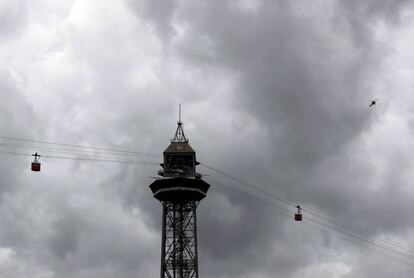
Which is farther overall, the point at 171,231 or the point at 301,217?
the point at 171,231

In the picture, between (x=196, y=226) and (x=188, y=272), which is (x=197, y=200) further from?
(x=188, y=272)

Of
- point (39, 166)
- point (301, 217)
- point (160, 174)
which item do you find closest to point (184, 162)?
point (160, 174)

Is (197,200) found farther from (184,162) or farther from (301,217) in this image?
(301,217)

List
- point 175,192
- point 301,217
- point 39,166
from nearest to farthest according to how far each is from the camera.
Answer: point 39,166
point 301,217
point 175,192

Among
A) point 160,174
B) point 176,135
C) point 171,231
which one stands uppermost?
point 176,135

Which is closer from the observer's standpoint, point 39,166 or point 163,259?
point 39,166

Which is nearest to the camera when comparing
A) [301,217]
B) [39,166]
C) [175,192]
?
[39,166]

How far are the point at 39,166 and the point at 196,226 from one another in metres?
70.7

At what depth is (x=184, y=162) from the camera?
167 m

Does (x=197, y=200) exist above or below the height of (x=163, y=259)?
above

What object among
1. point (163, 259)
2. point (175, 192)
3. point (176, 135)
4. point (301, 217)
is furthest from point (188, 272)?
point (301, 217)

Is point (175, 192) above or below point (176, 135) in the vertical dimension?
below

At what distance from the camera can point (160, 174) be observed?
164750 millimetres

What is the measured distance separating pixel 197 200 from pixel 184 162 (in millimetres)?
8940
